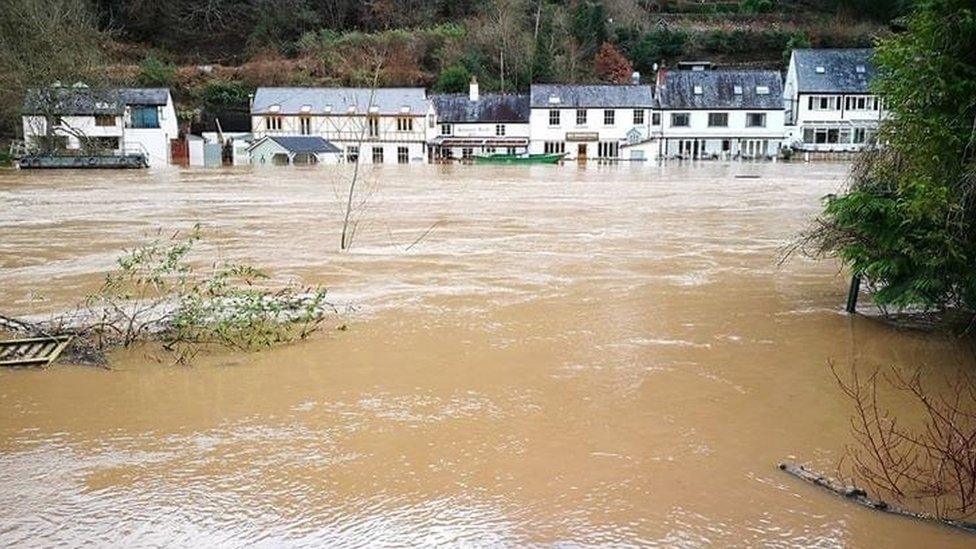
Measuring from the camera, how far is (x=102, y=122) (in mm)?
55875

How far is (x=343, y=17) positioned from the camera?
275ft

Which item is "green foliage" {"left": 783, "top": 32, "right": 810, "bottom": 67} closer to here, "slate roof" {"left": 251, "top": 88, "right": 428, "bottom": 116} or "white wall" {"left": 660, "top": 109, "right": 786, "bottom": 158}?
"white wall" {"left": 660, "top": 109, "right": 786, "bottom": 158}

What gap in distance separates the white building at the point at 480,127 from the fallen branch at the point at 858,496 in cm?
5972

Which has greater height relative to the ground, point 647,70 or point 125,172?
point 647,70

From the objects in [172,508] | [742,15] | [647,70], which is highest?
[742,15]

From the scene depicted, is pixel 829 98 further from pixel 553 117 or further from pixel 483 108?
pixel 483 108

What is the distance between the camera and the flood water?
5566mm

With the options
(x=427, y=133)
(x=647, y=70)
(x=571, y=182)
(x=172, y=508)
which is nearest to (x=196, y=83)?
(x=427, y=133)

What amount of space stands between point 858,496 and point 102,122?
57.9 metres

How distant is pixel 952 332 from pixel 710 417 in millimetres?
4580

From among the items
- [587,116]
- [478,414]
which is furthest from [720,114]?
[478,414]

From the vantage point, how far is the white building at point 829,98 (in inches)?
2506

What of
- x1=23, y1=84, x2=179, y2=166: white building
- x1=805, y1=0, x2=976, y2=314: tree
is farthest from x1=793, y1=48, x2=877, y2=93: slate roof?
x1=805, y1=0, x2=976, y2=314: tree

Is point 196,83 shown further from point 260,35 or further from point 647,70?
point 647,70
